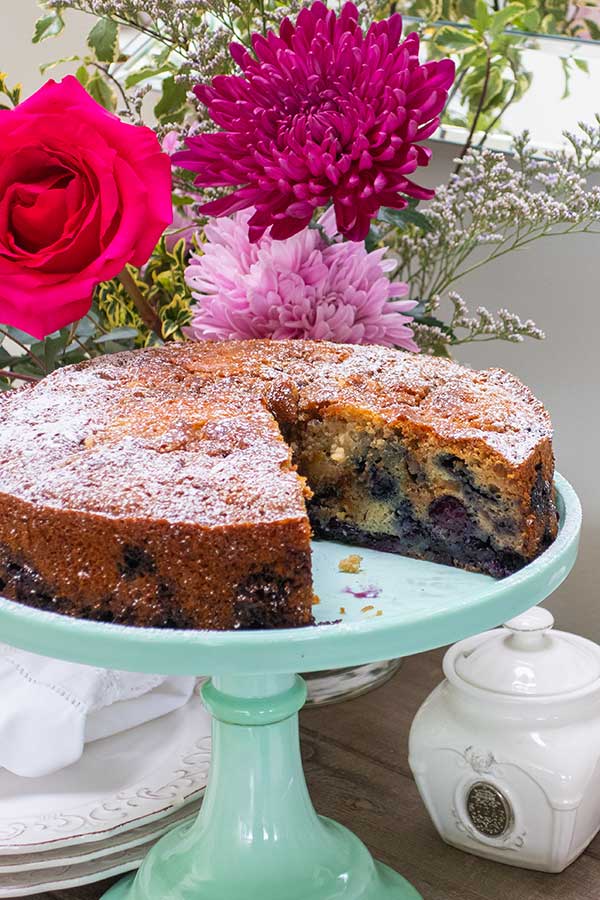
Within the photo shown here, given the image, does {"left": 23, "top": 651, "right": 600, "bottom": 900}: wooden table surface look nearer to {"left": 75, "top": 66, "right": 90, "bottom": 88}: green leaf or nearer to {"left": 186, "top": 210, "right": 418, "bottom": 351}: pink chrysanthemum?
{"left": 186, "top": 210, "right": 418, "bottom": 351}: pink chrysanthemum

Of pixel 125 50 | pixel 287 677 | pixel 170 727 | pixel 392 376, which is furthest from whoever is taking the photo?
pixel 125 50

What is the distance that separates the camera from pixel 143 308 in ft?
4.81

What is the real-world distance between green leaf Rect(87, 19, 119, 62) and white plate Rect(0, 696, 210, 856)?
0.92 m

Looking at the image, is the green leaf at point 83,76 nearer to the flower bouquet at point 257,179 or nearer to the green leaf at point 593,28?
the flower bouquet at point 257,179

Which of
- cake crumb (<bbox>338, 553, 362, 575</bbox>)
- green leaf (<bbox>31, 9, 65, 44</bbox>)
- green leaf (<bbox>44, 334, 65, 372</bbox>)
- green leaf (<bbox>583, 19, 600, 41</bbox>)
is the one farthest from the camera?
green leaf (<bbox>583, 19, 600, 41</bbox>)

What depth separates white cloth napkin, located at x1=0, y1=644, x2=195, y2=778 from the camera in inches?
44.9

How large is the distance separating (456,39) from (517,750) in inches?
45.1

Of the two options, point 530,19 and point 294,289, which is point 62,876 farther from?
point 530,19

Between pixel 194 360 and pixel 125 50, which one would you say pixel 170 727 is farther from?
pixel 125 50

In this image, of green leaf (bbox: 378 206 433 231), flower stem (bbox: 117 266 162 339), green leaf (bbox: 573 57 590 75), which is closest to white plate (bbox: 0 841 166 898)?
flower stem (bbox: 117 266 162 339)

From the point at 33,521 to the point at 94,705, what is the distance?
0.40 m

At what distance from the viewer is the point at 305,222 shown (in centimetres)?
117

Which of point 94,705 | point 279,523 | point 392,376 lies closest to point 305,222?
point 392,376

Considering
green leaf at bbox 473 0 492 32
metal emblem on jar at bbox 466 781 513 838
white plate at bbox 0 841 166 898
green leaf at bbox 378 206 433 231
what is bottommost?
white plate at bbox 0 841 166 898
